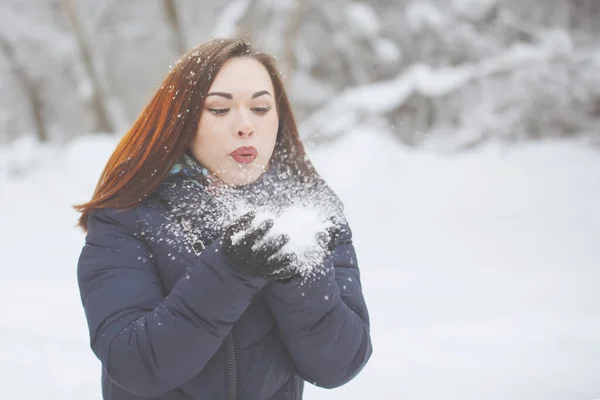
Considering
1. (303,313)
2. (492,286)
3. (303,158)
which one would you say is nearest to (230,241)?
(303,313)

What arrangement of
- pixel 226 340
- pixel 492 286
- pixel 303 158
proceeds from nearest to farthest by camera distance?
pixel 226 340, pixel 303 158, pixel 492 286

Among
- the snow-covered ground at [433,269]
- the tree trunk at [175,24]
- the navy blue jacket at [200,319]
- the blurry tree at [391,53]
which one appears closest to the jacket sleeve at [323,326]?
the navy blue jacket at [200,319]

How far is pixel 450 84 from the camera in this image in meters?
7.91

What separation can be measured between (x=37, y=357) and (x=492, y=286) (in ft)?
10.3

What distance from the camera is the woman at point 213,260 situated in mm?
1036

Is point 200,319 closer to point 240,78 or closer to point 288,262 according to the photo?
point 288,262

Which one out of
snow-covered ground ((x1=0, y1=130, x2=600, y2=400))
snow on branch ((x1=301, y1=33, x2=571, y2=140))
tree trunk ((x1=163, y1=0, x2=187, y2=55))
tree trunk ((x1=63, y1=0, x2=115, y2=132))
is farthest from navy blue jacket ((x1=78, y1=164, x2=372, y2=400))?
tree trunk ((x1=63, y1=0, x2=115, y2=132))

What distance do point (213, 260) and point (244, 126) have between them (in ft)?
1.17

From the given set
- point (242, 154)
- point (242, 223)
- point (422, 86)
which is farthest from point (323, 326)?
point (422, 86)

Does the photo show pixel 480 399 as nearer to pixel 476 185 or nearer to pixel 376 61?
pixel 476 185

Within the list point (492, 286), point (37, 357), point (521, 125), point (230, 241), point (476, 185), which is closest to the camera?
point (230, 241)

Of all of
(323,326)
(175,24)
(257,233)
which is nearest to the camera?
(257,233)

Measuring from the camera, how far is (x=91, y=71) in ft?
32.1

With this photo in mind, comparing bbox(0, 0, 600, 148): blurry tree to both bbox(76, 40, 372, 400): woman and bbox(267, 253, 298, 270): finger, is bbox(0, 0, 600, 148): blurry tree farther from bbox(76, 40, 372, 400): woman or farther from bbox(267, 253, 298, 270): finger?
bbox(267, 253, 298, 270): finger
